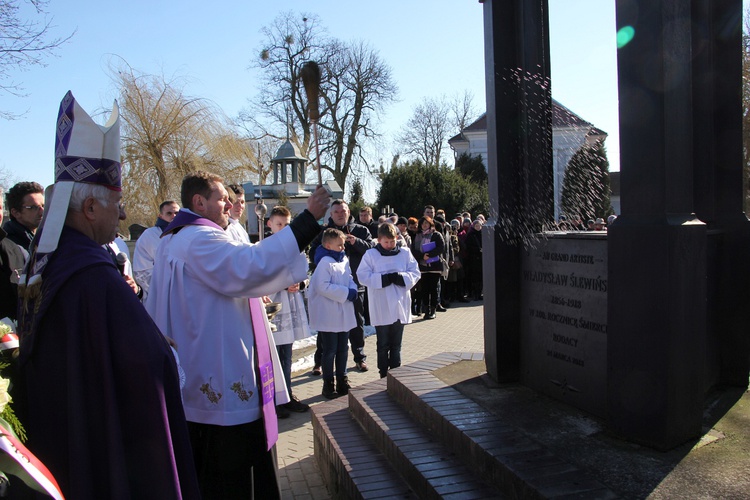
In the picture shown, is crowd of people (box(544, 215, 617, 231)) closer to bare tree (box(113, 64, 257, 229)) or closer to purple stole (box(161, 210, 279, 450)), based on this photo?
purple stole (box(161, 210, 279, 450))

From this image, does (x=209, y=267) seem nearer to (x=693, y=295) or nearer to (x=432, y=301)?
(x=693, y=295)

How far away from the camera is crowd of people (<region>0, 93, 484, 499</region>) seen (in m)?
1.86

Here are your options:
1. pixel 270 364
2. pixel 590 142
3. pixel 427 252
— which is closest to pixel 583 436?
pixel 270 364

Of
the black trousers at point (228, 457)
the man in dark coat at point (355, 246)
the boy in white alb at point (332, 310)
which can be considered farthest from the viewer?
the man in dark coat at point (355, 246)

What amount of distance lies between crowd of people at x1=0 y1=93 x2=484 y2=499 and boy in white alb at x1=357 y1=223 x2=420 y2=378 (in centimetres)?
190

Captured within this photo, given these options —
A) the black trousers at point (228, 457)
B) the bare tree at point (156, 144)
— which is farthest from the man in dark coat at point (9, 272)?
the bare tree at point (156, 144)

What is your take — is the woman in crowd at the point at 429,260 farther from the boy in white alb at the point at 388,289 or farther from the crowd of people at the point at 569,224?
the boy in white alb at the point at 388,289

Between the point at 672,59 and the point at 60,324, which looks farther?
the point at 672,59

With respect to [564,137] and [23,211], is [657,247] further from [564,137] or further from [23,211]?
[23,211]

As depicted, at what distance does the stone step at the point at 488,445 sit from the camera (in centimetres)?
277

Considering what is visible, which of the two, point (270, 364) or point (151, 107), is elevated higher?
point (151, 107)

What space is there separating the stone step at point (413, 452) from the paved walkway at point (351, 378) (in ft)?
1.94

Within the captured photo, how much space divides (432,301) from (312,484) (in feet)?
25.1

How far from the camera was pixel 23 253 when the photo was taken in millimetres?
4262
